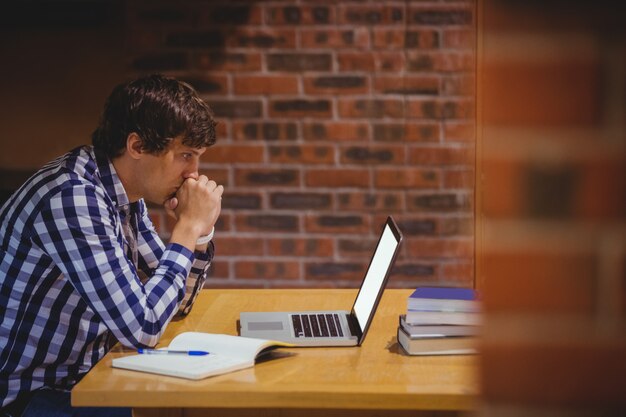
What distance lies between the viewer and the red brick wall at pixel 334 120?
2719 millimetres

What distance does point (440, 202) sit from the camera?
276 centimetres

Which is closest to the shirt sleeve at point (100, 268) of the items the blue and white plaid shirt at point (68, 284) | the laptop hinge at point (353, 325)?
the blue and white plaid shirt at point (68, 284)

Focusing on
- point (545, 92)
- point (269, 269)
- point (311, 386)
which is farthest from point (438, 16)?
point (545, 92)

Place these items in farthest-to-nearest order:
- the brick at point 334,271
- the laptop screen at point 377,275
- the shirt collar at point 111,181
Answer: the brick at point 334,271 < the shirt collar at point 111,181 < the laptop screen at point 377,275

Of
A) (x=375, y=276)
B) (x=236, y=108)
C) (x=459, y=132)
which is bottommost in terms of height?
(x=375, y=276)

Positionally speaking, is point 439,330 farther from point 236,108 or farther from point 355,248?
point 236,108

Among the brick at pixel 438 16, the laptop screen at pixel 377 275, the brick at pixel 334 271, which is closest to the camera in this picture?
the laptop screen at pixel 377 275

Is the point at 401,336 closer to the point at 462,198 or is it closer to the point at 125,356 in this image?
the point at 125,356

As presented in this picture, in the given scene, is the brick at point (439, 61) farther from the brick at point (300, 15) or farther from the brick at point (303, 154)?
the brick at point (303, 154)

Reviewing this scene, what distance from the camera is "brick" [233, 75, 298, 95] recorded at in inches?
108

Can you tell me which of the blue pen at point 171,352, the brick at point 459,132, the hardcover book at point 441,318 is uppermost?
the brick at point 459,132

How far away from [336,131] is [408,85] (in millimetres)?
299

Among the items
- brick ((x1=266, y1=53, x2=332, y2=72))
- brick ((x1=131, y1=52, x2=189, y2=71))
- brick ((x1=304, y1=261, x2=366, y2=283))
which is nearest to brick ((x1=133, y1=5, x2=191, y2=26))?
brick ((x1=131, y1=52, x2=189, y2=71))

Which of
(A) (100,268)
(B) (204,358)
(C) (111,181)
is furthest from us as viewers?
(C) (111,181)
